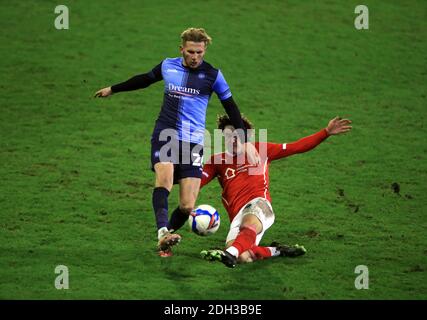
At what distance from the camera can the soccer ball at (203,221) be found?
9521 mm

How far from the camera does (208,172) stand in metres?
10.4

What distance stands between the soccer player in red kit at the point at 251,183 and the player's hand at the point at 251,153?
0.87 ft

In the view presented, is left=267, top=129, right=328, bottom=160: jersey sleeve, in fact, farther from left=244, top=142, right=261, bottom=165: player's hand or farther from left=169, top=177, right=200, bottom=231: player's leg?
left=169, top=177, right=200, bottom=231: player's leg

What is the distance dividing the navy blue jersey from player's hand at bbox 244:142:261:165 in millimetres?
593

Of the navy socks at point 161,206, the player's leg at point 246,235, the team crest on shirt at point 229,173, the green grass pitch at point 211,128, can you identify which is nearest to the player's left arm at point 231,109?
the team crest on shirt at point 229,173

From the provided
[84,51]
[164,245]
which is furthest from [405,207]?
[84,51]

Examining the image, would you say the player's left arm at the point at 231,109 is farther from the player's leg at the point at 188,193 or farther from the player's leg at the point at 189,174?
the player's leg at the point at 188,193

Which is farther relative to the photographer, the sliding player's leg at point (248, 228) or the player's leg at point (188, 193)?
the player's leg at point (188, 193)

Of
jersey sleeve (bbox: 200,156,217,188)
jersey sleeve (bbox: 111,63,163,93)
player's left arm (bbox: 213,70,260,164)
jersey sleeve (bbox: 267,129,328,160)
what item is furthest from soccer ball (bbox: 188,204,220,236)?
jersey sleeve (bbox: 111,63,163,93)

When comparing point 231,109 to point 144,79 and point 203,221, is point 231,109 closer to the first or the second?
point 144,79

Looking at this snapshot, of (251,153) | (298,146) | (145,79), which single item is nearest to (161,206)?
(251,153)

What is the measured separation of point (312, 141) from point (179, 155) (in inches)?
66.5

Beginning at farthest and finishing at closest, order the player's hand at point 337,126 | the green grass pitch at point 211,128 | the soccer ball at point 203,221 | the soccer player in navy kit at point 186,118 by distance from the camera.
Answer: the player's hand at point 337,126 → the soccer player in navy kit at point 186,118 → the soccer ball at point 203,221 → the green grass pitch at point 211,128

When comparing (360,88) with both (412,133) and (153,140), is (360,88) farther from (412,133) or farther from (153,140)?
(153,140)
